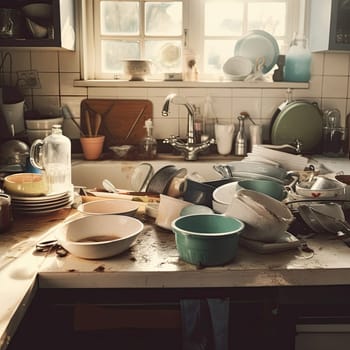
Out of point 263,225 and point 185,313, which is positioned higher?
point 263,225

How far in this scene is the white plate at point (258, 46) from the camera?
104 inches

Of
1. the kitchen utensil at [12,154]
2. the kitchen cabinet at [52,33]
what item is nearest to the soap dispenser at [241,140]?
the kitchen cabinet at [52,33]

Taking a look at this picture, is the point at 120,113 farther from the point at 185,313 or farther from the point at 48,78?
the point at 185,313

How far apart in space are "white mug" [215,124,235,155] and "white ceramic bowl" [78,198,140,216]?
48.7 inches

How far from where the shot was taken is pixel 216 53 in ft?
9.21

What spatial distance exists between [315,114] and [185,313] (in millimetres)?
1767

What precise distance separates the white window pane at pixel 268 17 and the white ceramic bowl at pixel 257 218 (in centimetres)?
181

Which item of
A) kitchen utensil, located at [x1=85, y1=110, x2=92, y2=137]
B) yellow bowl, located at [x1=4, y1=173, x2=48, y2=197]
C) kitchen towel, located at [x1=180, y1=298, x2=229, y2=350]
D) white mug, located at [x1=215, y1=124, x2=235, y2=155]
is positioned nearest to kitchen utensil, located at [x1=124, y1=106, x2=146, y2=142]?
kitchen utensil, located at [x1=85, y1=110, x2=92, y2=137]

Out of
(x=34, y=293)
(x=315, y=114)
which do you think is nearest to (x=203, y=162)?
(x=315, y=114)

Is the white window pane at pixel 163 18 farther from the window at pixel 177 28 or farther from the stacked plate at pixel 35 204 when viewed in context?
the stacked plate at pixel 35 204

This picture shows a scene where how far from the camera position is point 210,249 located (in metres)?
1.08

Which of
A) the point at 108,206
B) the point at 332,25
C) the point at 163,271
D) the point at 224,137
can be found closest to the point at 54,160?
the point at 108,206

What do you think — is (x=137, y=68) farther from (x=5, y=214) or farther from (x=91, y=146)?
(x=5, y=214)

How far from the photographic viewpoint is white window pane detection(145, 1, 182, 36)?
2.73 meters
